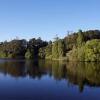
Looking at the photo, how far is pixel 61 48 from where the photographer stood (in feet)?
346

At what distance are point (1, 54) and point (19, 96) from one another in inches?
4854

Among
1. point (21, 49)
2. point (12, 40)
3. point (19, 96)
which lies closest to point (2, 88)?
point (19, 96)

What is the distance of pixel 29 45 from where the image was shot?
5689 inches

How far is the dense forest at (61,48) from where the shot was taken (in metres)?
89.4

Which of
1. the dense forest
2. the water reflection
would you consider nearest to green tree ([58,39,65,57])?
the dense forest

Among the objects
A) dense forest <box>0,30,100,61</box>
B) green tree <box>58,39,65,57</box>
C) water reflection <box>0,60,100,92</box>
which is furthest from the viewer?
green tree <box>58,39,65,57</box>

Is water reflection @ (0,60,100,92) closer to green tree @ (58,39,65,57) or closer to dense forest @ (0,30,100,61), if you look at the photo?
dense forest @ (0,30,100,61)

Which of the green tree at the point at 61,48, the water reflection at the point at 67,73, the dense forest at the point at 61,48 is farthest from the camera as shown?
the green tree at the point at 61,48

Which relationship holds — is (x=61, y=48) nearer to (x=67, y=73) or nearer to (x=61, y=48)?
(x=61, y=48)

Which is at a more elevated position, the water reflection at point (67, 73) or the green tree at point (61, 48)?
the green tree at point (61, 48)

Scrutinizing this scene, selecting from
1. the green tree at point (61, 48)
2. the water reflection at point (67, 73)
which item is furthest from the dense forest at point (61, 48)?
the water reflection at point (67, 73)

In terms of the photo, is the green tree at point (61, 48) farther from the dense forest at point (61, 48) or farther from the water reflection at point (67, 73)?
the water reflection at point (67, 73)

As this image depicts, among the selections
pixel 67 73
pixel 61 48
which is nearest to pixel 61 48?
pixel 61 48

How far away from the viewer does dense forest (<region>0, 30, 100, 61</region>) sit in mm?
89375
